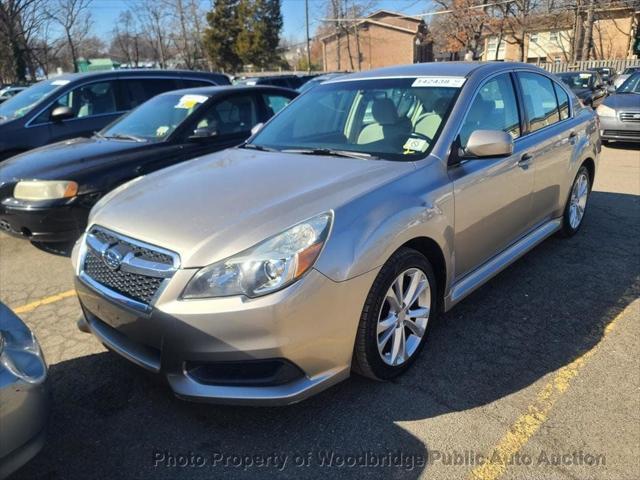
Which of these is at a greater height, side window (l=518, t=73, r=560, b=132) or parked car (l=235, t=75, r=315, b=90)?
parked car (l=235, t=75, r=315, b=90)

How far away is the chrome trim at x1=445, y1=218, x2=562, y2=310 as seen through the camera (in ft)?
10.4

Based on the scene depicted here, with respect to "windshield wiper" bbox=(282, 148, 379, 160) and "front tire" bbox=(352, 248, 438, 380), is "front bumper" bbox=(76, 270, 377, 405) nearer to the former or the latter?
"front tire" bbox=(352, 248, 438, 380)

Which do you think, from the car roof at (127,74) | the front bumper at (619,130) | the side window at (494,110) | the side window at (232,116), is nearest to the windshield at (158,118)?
the side window at (232,116)

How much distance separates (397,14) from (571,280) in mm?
59002

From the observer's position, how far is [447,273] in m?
3.00

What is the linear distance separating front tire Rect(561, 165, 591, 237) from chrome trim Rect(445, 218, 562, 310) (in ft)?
0.96

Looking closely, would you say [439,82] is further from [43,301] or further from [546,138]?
[43,301]

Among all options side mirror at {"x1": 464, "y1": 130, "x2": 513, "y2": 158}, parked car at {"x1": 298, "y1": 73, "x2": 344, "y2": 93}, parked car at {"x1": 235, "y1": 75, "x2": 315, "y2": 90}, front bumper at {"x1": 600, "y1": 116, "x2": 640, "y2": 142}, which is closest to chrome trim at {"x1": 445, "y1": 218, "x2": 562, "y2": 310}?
side mirror at {"x1": 464, "y1": 130, "x2": 513, "y2": 158}

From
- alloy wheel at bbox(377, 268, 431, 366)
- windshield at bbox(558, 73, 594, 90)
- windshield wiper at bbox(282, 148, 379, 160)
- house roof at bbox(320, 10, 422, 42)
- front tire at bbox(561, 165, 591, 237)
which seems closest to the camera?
alloy wheel at bbox(377, 268, 431, 366)

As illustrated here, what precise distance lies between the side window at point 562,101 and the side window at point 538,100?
94 millimetres

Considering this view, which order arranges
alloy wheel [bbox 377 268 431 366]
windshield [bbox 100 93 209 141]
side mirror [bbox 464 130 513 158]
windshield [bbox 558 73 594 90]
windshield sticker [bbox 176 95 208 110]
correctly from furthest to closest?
windshield [bbox 558 73 594 90] → windshield sticker [bbox 176 95 208 110] → windshield [bbox 100 93 209 141] → side mirror [bbox 464 130 513 158] → alloy wheel [bbox 377 268 431 366]

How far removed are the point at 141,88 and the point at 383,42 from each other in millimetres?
52656

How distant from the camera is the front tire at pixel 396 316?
8.14 ft

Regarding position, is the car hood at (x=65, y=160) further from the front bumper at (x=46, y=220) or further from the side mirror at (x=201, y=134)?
the side mirror at (x=201, y=134)
